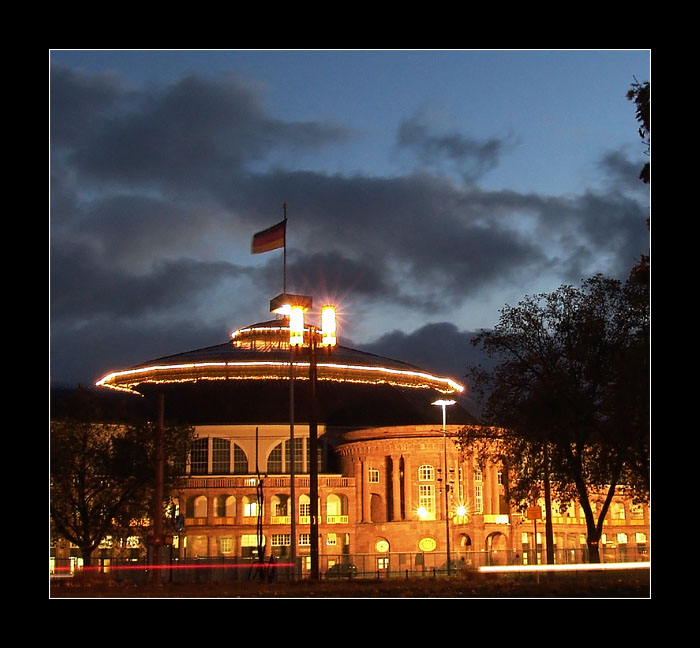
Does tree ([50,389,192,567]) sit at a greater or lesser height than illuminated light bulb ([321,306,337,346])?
lesser

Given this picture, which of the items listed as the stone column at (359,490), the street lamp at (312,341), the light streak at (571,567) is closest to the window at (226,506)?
the stone column at (359,490)

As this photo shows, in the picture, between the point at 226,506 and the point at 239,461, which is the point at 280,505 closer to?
the point at 226,506

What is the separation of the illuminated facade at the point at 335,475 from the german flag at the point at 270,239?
37.7m

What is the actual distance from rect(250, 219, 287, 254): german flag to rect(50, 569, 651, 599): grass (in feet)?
84.1

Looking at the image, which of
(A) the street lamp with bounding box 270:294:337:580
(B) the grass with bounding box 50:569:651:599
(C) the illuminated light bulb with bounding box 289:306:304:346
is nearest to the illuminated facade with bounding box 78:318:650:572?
(A) the street lamp with bounding box 270:294:337:580

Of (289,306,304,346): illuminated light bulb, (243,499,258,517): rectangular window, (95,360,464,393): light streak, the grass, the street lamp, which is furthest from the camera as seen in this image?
(95,360,464,393): light streak

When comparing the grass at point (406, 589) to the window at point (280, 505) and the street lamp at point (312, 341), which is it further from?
the window at point (280, 505)

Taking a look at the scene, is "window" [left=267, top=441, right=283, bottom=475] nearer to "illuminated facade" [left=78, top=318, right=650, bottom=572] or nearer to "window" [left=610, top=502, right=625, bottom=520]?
"illuminated facade" [left=78, top=318, right=650, bottom=572]

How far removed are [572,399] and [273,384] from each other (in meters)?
84.0

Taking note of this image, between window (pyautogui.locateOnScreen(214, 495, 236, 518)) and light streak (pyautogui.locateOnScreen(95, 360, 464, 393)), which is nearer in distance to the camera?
window (pyautogui.locateOnScreen(214, 495, 236, 518))

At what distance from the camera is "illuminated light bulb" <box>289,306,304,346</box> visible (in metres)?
50.9

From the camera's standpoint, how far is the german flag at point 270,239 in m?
65.6
